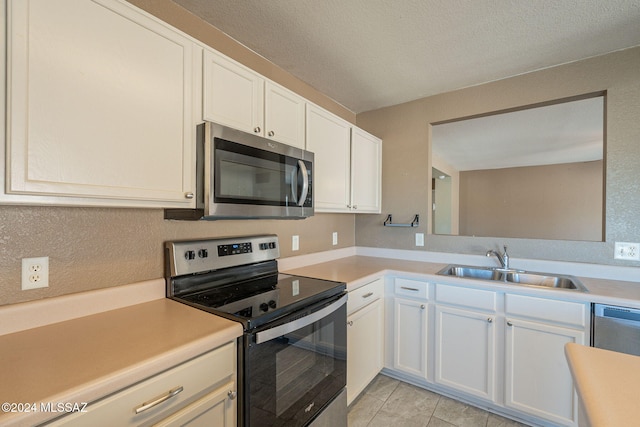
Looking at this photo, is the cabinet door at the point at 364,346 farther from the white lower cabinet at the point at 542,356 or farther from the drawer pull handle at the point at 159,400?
the drawer pull handle at the point at 159,400

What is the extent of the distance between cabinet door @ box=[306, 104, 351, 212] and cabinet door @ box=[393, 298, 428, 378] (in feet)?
2.95

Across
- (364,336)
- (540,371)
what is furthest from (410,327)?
(540,371)

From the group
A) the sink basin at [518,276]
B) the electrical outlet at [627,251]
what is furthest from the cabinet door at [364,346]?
the electrical outlet at [627,251]

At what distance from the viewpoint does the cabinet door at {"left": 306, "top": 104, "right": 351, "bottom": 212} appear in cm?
198

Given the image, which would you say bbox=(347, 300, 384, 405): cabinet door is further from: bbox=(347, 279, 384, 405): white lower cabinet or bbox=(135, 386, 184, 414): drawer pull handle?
bbox=(135, 386, 184, 414): drawer pull handle

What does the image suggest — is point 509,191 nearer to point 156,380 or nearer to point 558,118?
point 558,118

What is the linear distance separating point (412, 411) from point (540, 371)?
828 millimetres

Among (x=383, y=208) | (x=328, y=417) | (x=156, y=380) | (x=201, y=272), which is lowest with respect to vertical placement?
(x=328, y=417)

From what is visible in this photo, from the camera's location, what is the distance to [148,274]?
53.8 inches

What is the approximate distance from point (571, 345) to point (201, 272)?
1547mm

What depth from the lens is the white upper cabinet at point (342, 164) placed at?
2008 millimetres

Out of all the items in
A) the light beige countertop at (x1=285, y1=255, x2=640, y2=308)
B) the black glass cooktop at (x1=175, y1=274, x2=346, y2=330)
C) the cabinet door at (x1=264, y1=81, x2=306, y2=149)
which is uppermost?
the cabinet door at (x1=264, y1=81, x2=306, y2=149)

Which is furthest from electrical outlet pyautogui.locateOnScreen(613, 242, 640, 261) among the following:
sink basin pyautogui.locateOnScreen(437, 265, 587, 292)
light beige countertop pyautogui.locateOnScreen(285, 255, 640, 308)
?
sink basin pyautogui.locateOnScreen(437, 265, 587, 292)

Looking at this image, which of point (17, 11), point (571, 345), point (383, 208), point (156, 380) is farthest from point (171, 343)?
point (383, 208)
